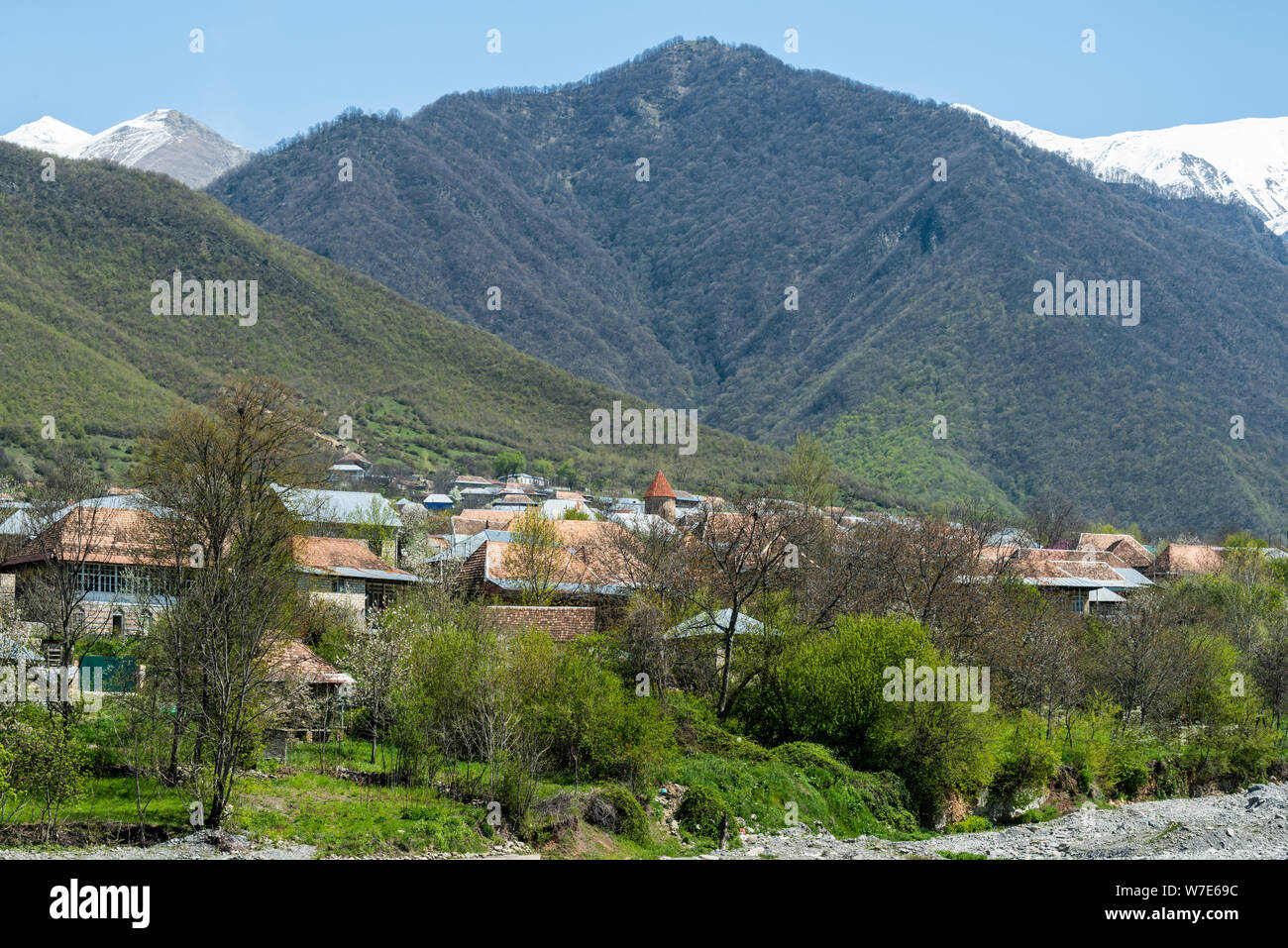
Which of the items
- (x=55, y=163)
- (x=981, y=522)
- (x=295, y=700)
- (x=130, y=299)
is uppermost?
(x=55, y=163)

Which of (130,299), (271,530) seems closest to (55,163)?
(130,299)

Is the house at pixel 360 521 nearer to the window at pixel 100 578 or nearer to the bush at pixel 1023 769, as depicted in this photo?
the window at pixel 100 578

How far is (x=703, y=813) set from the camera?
28766 millimetres

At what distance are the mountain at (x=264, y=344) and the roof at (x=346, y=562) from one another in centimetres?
5849

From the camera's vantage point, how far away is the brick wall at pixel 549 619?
37094mm

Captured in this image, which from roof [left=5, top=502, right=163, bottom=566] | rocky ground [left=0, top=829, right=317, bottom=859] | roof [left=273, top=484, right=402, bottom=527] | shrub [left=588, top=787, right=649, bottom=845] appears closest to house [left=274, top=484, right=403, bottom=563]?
roof [left=273, top=484, right=402, bottom=527]

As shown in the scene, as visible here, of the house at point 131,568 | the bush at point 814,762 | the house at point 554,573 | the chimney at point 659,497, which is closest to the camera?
the bush at point 814,762

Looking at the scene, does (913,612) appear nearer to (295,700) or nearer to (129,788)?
(295,700)

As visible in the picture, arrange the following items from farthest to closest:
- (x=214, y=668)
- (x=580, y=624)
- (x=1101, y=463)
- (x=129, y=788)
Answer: (x=1101, y=463) < (x=580, y=624) < (x=129, y=788) < (x=214, y=668)

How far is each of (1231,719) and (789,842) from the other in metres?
26.5

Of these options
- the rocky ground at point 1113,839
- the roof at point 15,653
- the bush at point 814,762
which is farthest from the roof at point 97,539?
the rocky ground at point 1113,839

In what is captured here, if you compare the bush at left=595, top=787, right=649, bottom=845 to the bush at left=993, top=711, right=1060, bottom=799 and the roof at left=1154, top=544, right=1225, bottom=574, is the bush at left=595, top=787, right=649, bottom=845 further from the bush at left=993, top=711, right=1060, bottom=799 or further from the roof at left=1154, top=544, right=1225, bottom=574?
the roof at left=1154, top=544, right=1225, bottom=574

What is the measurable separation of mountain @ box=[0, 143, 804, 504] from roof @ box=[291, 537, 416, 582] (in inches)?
2303

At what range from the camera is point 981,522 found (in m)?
66.8
